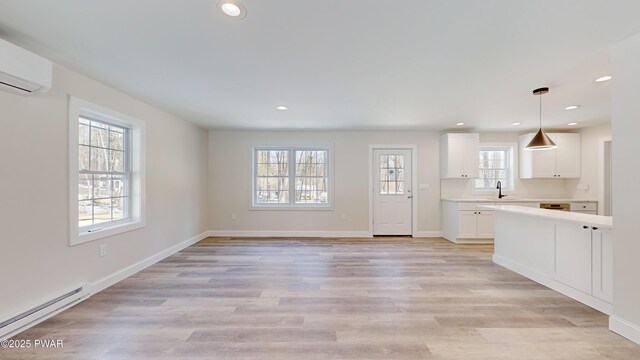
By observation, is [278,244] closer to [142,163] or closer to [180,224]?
[180,224]

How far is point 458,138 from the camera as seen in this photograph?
17.5ft

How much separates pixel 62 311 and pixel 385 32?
3692 millimetres

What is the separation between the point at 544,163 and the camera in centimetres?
530

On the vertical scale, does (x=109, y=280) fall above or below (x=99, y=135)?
below

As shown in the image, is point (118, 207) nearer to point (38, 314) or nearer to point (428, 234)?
point (38, 314)

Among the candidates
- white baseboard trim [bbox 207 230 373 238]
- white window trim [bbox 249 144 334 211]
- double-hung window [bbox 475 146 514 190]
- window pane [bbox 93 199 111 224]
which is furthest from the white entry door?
window pane [bbox 93 199 111 224]

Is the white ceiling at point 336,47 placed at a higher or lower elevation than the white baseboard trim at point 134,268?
higher

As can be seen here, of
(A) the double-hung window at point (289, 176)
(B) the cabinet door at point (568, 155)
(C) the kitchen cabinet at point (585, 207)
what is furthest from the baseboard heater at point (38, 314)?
(B) the cabinet door at point (568, 155)

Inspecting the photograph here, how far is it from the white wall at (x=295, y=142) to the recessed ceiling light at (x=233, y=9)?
13.0ft

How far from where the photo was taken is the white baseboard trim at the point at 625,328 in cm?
193

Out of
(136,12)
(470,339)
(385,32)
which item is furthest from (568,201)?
(136,12)

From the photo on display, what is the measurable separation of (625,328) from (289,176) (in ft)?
16.4

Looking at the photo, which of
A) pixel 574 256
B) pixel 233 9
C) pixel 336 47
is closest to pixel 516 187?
pixel 574 256

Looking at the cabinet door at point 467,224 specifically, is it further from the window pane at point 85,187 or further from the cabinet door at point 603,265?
the window pane at point 85,187
